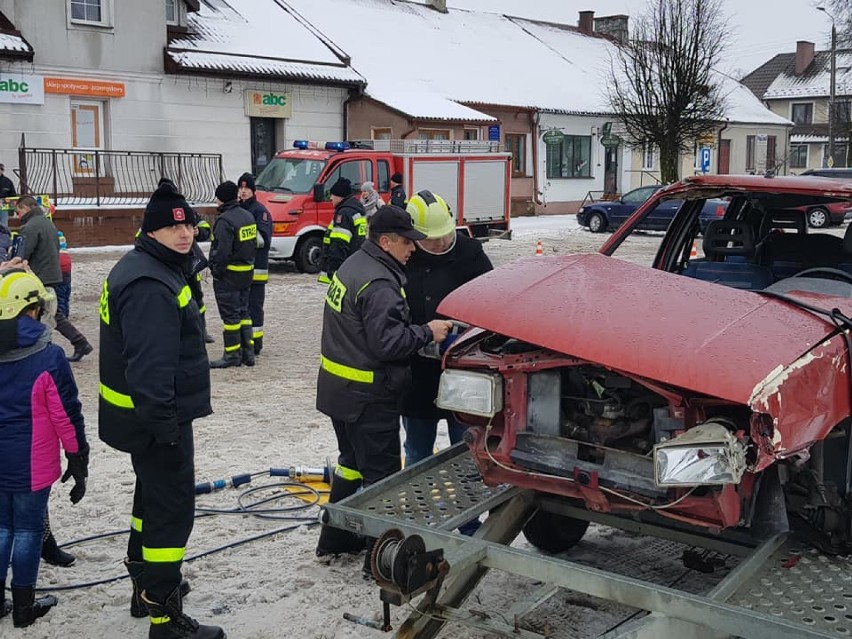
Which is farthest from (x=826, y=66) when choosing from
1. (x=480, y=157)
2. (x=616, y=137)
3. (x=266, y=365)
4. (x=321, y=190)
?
(x=266, y=365)

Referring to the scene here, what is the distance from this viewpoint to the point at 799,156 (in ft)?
187

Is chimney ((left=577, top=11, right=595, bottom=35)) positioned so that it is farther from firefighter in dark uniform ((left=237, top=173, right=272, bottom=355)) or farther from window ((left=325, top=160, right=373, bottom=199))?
firefighter in dark uniform ((left=237, top=173, right=272, bottom=355))

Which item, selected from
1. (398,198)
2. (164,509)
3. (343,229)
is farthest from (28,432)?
(398,198)

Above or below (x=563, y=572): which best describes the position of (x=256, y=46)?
above

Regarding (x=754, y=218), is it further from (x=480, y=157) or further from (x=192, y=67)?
(x=192, y=67)

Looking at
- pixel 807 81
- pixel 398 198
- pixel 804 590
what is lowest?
pixel 804 590

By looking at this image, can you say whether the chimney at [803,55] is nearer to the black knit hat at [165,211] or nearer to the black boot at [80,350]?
the black boot at [80,350]

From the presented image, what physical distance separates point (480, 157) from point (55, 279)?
12020 millimetres

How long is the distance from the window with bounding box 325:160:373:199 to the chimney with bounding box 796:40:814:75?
47993mm

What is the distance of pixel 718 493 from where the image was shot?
3.20 metres

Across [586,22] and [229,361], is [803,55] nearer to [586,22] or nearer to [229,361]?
[586,22]

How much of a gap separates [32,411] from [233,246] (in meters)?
5.03

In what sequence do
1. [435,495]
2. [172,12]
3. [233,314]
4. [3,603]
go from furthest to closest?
1. [172,12]
2. [233,314]
3. [3,603]
4. [435,495]

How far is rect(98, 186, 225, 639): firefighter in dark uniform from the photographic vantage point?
148 inches
